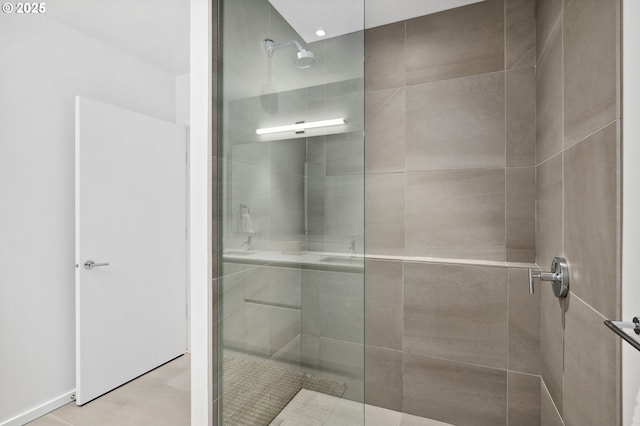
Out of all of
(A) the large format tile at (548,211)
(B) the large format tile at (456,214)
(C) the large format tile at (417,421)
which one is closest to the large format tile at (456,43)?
(B) the large format tile at (456,214)

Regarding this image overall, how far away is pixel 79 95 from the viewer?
221cm

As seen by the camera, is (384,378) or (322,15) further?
(384,378)

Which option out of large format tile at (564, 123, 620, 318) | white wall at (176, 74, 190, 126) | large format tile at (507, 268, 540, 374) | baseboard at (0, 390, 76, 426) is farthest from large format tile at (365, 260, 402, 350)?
white wall at (176, 74, 190, 126)

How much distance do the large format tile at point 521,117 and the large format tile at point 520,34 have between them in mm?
59

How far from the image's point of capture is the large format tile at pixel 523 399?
162 cm

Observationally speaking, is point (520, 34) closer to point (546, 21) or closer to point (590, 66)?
point (546, 21)

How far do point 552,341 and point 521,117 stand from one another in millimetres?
1141

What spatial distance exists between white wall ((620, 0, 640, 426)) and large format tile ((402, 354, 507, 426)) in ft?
3.59

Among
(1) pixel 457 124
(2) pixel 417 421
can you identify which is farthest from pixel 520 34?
(2) pixel 417 421

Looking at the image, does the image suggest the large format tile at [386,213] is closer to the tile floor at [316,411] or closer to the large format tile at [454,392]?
the large format tile at [454,392]

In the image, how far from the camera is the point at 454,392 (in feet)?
5.81

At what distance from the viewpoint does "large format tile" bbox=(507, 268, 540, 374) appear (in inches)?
63.7

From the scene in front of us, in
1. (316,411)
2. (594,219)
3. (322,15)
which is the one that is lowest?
(316,411)

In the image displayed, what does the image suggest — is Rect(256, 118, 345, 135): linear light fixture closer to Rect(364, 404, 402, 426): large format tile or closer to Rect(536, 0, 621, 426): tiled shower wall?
Rect(536, 0, 621, 426): tiled shower wall
